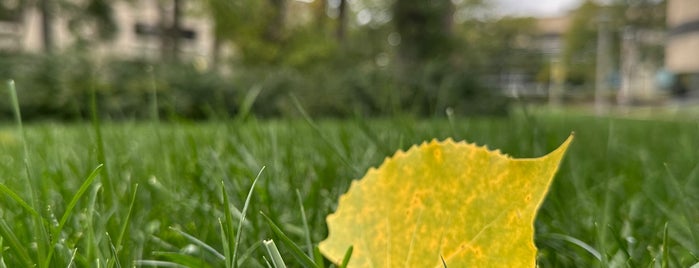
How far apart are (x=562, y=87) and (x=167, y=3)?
37416 millimetres

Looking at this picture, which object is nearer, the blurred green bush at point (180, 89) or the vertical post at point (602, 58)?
the blurred green bush at point (180, 89)

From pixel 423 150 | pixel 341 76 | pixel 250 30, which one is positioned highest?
pixel 423 150

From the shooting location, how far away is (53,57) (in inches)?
314

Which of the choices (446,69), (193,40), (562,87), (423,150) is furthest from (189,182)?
(562,87)

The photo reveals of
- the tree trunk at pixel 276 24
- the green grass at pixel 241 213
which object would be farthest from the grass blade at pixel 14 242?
the tree trunk at pixel 276 24

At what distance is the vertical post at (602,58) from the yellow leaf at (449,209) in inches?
1474

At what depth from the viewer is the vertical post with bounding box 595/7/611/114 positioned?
1507 inches

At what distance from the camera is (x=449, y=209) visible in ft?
1.19

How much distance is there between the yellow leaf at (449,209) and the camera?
0.34 m

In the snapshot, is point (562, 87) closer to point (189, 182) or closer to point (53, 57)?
point (53, 57)

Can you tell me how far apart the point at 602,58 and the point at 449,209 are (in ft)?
151

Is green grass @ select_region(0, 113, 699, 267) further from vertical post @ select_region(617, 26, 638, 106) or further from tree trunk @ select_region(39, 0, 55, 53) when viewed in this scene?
vertical post @ select_region(617, 26, 638, 106)

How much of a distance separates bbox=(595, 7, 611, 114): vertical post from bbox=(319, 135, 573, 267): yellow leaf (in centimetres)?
3743

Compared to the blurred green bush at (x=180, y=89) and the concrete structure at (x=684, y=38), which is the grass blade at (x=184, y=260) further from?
the concrete structure at (x=684, y=38)
